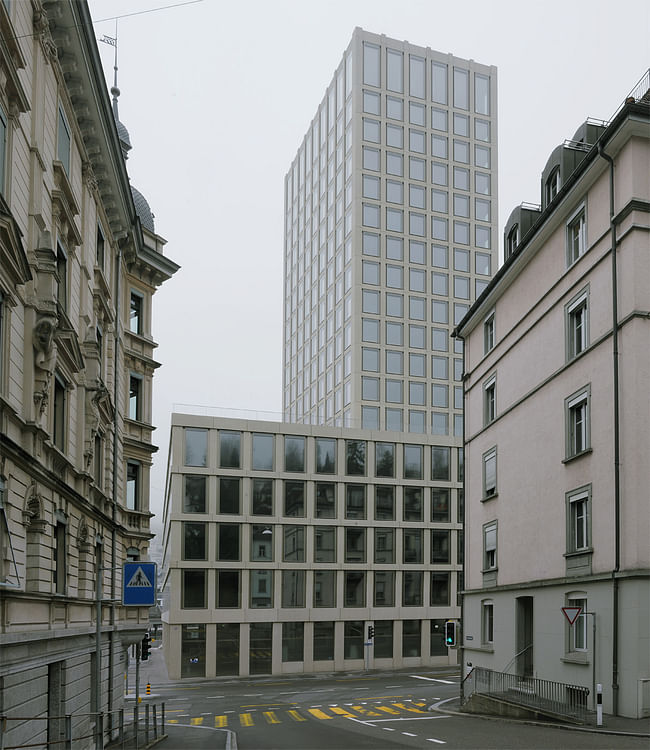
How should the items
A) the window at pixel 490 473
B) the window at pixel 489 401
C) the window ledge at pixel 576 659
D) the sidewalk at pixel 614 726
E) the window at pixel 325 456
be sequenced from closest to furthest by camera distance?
the sidewalk at pixel 614 726 < the window ledge at pixel 576 659 < the window at pixel 490 473 < the window at pixel 489 401 < the window at pixel 325 456

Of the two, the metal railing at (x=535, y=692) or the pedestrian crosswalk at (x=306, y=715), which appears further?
the pedestrian crosswalk at (x=306, y=715)

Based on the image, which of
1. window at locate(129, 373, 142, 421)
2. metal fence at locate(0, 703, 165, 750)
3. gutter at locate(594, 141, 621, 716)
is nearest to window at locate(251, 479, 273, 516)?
window at locate(129, 373, 142, 421)

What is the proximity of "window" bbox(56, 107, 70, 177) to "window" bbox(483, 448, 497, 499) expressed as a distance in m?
19.7

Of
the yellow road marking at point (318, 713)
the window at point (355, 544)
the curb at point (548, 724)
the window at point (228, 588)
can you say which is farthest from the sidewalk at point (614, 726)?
the window at point (355, 544)

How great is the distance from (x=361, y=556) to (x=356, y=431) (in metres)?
8.47

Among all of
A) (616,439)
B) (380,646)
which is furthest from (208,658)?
(616,439)

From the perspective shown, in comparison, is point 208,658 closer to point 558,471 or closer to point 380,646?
point 380,646

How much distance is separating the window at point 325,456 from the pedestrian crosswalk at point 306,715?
24.8 meters

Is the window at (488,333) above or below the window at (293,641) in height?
above

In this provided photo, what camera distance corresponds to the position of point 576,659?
84.1 feet

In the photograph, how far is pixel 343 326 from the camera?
87.8m

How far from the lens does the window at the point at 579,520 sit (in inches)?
1022

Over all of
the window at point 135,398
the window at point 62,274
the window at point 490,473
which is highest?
the window at point 62,274

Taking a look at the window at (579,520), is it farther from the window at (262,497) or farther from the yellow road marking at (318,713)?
the window at (262,497)
